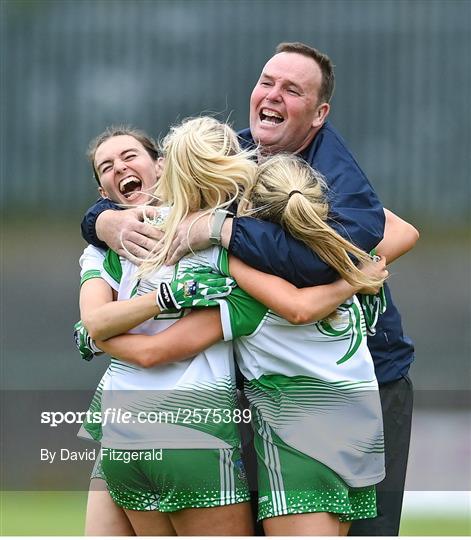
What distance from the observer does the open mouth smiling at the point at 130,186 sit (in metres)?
2.55

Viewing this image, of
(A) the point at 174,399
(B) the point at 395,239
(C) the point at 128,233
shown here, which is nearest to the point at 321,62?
(B) the point at 395,239

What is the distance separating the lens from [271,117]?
256 centimetres

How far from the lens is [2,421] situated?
5.41m

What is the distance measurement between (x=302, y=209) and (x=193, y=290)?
30cm

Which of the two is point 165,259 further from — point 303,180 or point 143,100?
point 143,100

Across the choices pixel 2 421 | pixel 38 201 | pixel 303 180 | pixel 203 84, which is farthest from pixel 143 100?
pixel 303 180

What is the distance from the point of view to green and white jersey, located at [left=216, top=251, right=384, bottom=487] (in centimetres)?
222

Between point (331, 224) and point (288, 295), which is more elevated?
point (331, 224)

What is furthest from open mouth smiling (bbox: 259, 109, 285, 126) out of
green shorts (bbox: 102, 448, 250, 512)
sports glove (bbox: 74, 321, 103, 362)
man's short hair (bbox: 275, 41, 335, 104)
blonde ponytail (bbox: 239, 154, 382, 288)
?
green shorts (bbox: 102, 448, 250, 512)

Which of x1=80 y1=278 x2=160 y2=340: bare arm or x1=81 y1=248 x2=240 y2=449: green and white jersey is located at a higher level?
x1=80 y1=278 x2=160 y2=340: bare arm

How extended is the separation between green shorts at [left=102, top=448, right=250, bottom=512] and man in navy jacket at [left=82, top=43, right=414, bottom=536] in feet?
1.41

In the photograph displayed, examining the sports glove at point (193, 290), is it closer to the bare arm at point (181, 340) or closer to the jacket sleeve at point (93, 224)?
the bare arm at point (181, 340)

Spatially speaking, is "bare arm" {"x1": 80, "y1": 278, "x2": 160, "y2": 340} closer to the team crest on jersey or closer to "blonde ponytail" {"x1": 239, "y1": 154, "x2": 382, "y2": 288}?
the team crest on jersey

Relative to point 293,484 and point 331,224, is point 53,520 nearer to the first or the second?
point 293,484
